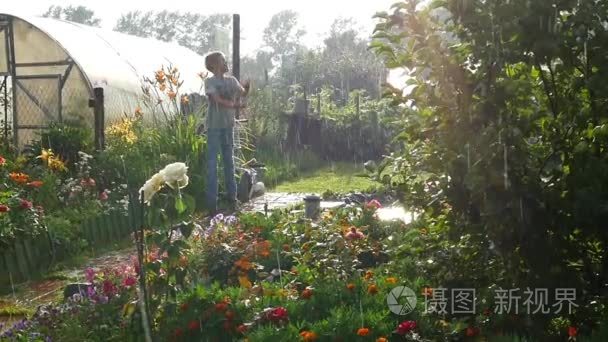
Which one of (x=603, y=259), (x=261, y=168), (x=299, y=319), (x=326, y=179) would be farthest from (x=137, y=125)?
(x=603, y=259)

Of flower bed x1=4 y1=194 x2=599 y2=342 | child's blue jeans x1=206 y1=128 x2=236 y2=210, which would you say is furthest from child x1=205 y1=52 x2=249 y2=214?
flower bed x1=4 y1=194 x2=599 y2=342

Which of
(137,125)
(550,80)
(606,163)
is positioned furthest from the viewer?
(137,125)

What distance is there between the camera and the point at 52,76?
41.2ft

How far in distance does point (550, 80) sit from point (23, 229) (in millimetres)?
4454

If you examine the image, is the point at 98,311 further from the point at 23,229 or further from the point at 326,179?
the point at 326,179

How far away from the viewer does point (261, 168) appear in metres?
11.9

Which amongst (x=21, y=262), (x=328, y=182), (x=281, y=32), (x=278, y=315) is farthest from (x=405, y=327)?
(x=281, y=32)

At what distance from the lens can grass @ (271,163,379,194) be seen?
37.3ft

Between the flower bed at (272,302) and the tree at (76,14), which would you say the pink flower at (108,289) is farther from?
the tree at (76,14)

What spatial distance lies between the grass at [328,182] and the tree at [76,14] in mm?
58478

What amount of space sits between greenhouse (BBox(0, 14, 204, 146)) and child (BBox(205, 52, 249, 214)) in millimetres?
4446

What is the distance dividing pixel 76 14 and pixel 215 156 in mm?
65277

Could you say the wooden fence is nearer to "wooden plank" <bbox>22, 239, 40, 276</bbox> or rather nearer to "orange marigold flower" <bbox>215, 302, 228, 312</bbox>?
"wooden plank" <bbox>22, 239, 40, 276</bbox>

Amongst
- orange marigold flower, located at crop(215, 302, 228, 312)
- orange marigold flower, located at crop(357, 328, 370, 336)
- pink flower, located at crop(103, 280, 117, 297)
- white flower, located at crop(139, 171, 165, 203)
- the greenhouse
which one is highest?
the greenhouse
